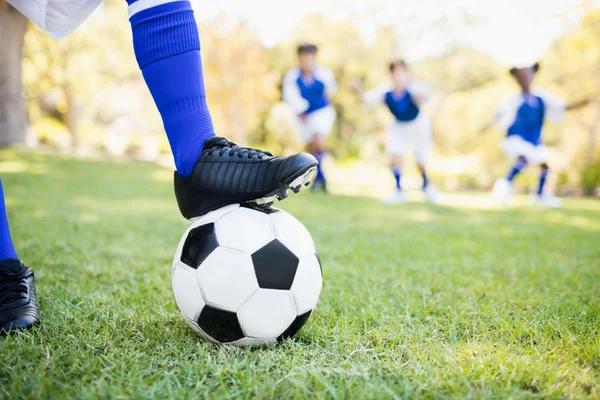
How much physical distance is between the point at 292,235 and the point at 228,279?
0.26m

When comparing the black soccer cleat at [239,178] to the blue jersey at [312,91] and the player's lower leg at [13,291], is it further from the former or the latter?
the blue jersey at [312,91]

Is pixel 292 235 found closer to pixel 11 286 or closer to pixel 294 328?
pixel 294 328

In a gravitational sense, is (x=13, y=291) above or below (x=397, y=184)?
below

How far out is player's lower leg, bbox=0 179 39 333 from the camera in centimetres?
146

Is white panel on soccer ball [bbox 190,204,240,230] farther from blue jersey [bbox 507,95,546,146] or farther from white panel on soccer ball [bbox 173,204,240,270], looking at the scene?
blue jersey [bbox 507,95,546,146]

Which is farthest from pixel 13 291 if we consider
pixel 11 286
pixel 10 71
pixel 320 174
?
pixel 10 71

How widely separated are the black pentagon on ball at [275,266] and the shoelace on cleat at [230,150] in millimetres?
313

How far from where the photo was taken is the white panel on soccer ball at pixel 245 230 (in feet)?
4.52

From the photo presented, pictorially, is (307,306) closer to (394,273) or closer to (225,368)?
(225,368)

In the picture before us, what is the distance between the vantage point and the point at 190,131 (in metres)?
1.58

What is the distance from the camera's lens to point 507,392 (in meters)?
1.13

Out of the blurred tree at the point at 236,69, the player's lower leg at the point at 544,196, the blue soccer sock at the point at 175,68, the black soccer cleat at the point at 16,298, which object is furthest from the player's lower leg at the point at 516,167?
the blurred tree at the point at 236,69

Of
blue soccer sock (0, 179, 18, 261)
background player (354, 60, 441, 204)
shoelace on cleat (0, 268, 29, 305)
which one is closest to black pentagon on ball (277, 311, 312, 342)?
shoelace on cleat (0, 268, 29, 305)

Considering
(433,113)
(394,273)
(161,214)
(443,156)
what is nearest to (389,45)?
(433,113)
